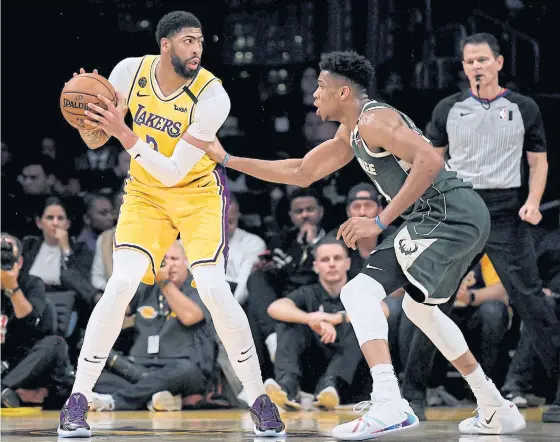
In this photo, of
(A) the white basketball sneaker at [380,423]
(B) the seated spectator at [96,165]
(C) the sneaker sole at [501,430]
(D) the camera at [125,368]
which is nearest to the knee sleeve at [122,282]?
(A) the white basketball sneaker at [380,423]

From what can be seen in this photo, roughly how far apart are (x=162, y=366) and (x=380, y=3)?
3.62 m

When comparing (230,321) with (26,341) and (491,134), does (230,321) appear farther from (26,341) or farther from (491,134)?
(26,341)

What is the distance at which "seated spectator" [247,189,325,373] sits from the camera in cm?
764

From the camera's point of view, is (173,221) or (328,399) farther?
(328,399)

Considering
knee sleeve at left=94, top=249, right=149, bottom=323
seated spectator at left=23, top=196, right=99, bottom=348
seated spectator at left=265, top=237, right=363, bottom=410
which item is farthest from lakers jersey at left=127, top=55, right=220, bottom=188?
seated spectator at left=23, top=196, right=99, bottom=348

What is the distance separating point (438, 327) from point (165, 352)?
2890 mm

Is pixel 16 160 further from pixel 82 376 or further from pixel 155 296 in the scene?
pixel 82 376

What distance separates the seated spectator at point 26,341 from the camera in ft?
24.3

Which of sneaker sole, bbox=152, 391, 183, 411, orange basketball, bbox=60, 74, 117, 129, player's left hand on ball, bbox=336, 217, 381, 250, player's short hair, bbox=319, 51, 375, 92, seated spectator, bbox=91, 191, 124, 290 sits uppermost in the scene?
player's short hair, bbox=319, 51, 375, 92

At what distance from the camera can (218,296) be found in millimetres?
5117

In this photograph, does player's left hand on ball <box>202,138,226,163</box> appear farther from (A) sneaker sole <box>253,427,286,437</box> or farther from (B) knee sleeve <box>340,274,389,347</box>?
(A) sneaker sole <box>253,427,286,437</box>

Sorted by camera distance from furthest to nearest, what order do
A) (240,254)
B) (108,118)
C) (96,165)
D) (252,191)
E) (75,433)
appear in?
(96,165) → (252,191) → (240,254) → (108,118) → (75,433)

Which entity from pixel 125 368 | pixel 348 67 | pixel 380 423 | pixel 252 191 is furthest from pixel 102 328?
pixel 252 191

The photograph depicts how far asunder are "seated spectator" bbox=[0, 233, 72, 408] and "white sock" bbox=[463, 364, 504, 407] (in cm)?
330
